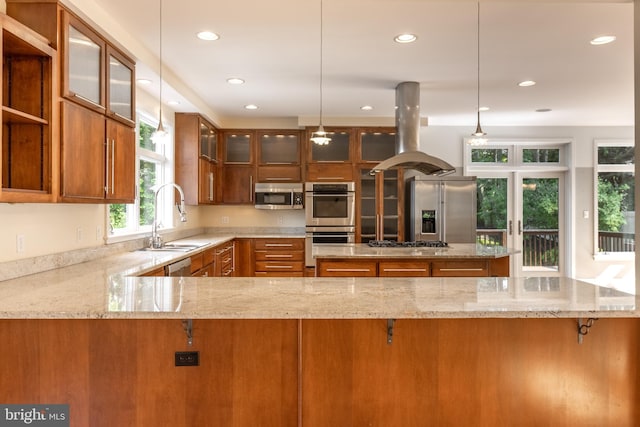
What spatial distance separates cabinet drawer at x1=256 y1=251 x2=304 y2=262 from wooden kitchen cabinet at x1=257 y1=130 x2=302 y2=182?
106 centimetres

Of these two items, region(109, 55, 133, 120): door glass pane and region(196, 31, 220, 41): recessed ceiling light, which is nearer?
region(109, 55, 133, 120): door glass pane

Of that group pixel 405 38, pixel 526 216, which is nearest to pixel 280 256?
pixel 405 38

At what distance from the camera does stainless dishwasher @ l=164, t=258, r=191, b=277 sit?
3.11 metres

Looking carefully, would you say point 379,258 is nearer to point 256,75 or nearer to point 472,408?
point 472,408

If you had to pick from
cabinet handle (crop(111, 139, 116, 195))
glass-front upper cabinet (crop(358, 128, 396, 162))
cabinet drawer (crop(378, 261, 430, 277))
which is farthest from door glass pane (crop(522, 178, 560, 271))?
cabinet handle (crop(111, 139, 116, 195))

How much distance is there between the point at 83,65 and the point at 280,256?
372cm

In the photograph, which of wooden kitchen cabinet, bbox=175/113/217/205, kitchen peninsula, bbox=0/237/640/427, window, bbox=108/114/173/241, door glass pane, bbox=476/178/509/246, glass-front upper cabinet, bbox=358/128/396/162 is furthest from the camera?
door glass pane, bbox=476/178/509/246

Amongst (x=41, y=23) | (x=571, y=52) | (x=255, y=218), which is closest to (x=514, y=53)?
(x=571, y=52)

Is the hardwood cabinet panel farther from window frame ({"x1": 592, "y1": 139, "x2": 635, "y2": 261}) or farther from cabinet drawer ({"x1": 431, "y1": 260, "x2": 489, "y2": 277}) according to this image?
window frame ({"x1": 592, "y1": 139, "x2": 635, "y2": 261})

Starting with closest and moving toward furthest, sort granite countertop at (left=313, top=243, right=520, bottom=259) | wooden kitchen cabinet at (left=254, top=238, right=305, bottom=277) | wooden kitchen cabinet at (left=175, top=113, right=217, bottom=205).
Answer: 1. granite countertop at (left=313, top=243, right=520, bottom=259)
2. wooden kitchen cabinet at (left=175, top=113, right=217, bottom=205)
3. wooden kitchen cabinet at (left=254, top=238, right=305, bottom=277)

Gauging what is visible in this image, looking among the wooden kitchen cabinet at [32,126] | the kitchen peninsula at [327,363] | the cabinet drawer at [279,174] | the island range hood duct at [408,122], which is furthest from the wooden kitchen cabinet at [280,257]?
the kitchen peninsula at [327,363]

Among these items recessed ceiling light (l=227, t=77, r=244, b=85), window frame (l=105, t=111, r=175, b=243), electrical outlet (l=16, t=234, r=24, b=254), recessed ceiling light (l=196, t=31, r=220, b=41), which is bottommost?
electrical outlet (l=16, t=234, r=24, b=254)

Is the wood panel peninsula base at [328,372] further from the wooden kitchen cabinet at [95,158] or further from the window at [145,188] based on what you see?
the window at [145,188]

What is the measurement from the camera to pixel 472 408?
71.0 inches
